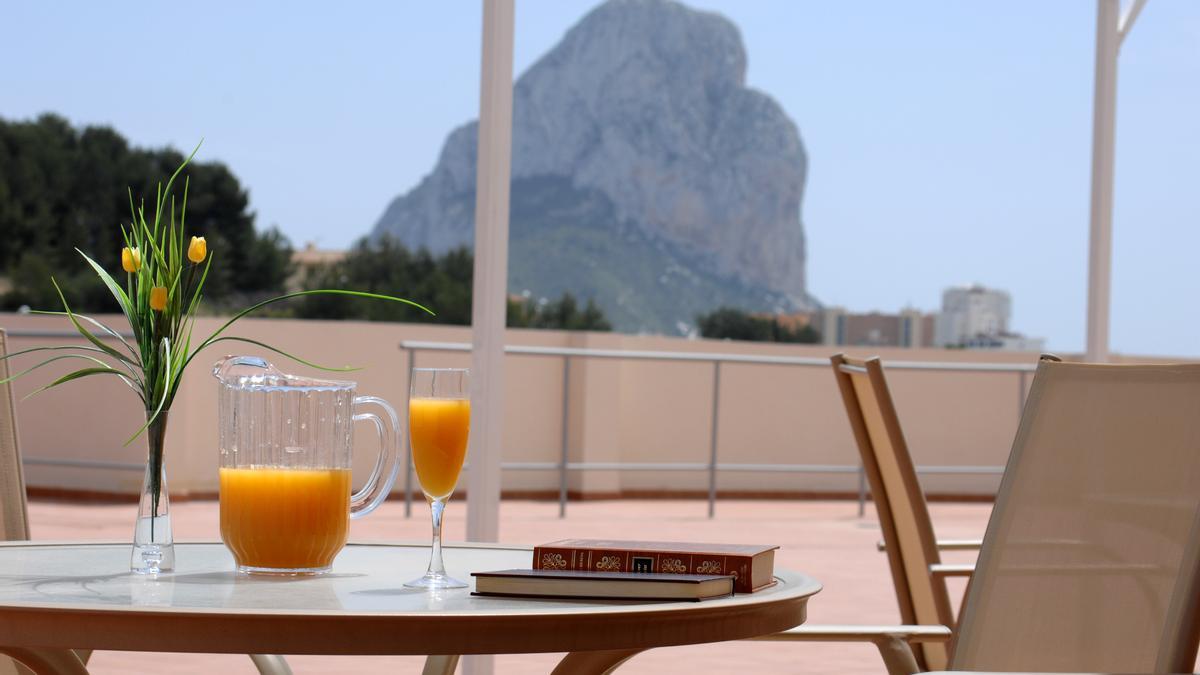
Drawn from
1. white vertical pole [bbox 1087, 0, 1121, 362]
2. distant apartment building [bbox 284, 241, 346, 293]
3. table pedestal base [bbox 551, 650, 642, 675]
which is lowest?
table pedestal base [bbox 551, 650, 642, 675]

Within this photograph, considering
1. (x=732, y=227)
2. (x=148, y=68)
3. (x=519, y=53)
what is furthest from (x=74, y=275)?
(x=732, y=227)

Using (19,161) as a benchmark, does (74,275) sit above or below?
below

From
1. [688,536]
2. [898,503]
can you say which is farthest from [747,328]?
[898,503]

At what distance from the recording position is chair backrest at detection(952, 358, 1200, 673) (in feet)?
4.50

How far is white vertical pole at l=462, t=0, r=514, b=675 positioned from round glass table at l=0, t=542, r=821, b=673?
1.39 meters

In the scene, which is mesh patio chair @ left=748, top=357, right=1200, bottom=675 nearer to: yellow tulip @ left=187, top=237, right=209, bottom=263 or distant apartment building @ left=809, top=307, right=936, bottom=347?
yellow tulip @ left=187, top=237, right=209, bottom=263

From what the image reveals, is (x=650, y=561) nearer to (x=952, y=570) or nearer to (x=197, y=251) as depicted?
(x=197, y=251)

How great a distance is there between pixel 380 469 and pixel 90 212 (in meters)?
26.2

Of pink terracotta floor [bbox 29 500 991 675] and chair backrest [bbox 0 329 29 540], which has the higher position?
chair backrest [bbox 0 329 29 540]

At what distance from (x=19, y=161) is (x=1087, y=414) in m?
26.2

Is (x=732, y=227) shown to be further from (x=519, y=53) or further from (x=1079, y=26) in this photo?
(x=1079, y=26)

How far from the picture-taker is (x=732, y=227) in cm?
3509

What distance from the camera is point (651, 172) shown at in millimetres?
35062

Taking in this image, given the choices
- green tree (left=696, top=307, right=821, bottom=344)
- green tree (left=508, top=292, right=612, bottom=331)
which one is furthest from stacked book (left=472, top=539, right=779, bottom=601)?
green tree (left=696, top=307, right=821, bottom=344)
